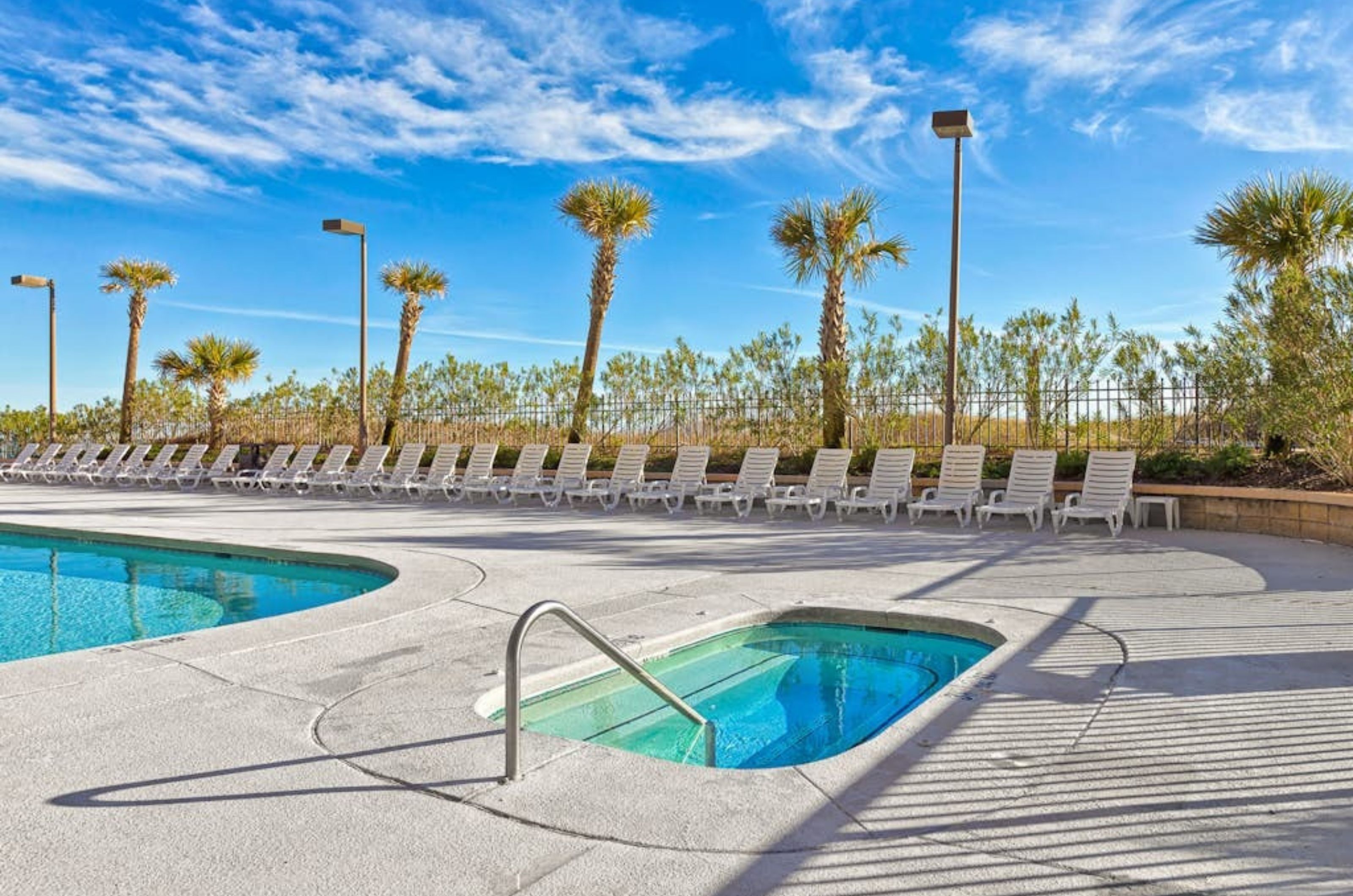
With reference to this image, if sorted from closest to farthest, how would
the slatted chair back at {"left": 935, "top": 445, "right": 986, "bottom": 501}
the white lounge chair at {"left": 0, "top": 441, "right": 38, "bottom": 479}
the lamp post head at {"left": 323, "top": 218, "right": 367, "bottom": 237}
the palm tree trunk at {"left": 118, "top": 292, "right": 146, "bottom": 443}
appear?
the slatted chair back at {"left": 935, "top": 445, "right": 986, "bottom": 501} < the lamp post head at {"left": 323, "top": 218, "right": 367, "bottom": 237} < the white lounge chair at {"left": 0, "top": 441, "right": 38, "bottom": 479} < the palm tree trunk at {"left": 118, "top": 292, "right": 146, "bottom": 443}

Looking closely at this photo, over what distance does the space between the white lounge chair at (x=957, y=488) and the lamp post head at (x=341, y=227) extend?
11375 mm

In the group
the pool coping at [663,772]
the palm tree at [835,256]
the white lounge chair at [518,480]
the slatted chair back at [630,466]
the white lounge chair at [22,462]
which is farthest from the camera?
the white lounge chair at [22,462]

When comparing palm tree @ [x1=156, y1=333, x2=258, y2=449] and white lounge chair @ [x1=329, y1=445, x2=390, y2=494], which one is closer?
white lounge chair @ [x1=329, y1=445, x2=390, y2=494]

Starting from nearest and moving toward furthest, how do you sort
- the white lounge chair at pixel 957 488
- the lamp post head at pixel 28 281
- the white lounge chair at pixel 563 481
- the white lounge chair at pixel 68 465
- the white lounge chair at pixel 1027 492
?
the white lounge chair at pixel 1027 492 < the white lounge chair at pixel 957 488 < the white lounge chair at pixel 563 481 < the white lounge chair at pixel 68 465 < the lamp post head at pixel 28 281

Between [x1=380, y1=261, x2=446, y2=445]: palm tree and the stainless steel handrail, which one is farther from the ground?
[x1=380, y1=261, x2=446, y2=445]: palm tree

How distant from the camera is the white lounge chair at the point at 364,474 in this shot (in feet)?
58.1

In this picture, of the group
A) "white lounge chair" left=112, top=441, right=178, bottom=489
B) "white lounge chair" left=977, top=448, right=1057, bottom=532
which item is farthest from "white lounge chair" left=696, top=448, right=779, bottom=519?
"white lounge chair" left=112, top=441, right=178, bottom=489

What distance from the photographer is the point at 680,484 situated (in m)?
14.4

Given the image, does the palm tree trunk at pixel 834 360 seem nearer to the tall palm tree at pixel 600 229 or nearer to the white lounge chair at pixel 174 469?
the tall palm tree at pixel 600 229

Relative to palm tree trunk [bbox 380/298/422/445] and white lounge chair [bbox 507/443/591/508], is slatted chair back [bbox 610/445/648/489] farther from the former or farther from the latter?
palm tree trunk [bbox 380/298/422/445]

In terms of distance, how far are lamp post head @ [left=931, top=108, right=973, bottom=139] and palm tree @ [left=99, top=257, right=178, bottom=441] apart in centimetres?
2436

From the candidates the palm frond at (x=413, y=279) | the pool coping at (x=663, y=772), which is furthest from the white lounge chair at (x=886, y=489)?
the palm frond at (x=413, y=279)

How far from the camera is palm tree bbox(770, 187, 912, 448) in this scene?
15312mm

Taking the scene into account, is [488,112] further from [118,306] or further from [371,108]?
[118,306]
